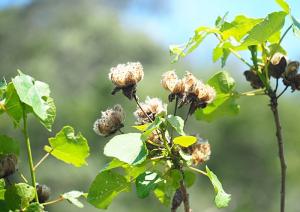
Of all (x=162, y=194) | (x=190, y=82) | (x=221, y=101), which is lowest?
(x=162, y=194)

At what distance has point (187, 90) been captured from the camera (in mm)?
1293

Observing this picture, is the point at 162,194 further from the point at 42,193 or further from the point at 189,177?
the point at 42,193

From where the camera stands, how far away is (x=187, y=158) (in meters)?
1.20

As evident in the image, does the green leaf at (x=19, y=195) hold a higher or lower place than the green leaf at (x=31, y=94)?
lower

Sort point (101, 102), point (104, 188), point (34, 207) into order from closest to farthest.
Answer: point (34, 207)
point (104, 188)
point (101, 102)

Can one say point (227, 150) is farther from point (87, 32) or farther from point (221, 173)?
point (87, 32)

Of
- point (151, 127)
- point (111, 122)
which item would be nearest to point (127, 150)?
point (151, 127)

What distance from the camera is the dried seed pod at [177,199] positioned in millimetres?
1281

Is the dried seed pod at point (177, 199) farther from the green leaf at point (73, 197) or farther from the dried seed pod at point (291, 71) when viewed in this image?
the dried seed pod at point (291, 71)

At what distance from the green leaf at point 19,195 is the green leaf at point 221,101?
52 centimetres

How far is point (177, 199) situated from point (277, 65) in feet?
1.15

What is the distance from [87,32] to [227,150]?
7.01 meters

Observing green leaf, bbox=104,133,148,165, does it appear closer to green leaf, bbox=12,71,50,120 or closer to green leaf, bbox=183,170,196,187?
green leaf, bbox=12,71,50,120

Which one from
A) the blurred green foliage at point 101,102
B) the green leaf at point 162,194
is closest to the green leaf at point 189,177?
the green leaf at point 162,194
